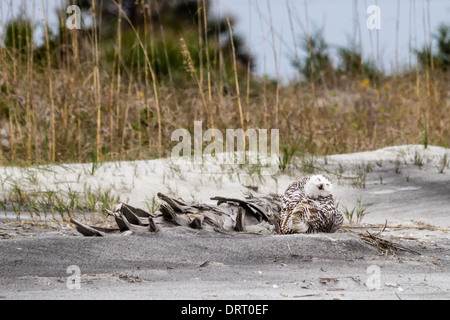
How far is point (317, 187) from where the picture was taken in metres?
2.69

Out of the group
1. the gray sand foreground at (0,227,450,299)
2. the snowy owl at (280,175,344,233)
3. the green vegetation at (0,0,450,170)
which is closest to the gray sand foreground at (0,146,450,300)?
the gray sand foreground at (0,227,450,299)

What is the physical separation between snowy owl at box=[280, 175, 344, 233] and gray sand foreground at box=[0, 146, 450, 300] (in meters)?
0.11

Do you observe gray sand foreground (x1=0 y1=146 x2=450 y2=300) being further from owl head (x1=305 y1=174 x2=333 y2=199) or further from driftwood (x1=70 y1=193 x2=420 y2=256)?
owl head (x1=305 y1=174 x2=333 y2=199)

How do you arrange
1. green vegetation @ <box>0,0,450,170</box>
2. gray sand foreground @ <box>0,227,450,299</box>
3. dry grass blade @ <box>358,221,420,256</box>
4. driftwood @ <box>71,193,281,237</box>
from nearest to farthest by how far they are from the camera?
gray sand foreground @ <box>0,227,450,299</box> → dry grass blade @ <box>358,221,420,256</box> → driftwood @ <box>71,193,281,237</box> → green vegetation @ <box>0,0,450,170</box>

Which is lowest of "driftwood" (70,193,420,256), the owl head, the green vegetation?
"driftwood" (70,193,420,256)

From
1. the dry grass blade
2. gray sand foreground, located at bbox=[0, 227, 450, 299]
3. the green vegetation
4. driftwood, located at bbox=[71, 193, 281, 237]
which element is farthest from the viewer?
the green vegetation

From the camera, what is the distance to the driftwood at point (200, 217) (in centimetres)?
273

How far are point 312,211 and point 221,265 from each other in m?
0.56

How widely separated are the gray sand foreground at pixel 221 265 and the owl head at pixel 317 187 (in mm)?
204

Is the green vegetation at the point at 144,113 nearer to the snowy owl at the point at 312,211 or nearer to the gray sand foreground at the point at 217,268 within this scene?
the snowy owl at the point at 312,211

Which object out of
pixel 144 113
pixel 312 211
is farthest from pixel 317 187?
pixel 144 113

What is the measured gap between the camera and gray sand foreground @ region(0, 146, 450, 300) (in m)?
1.94
